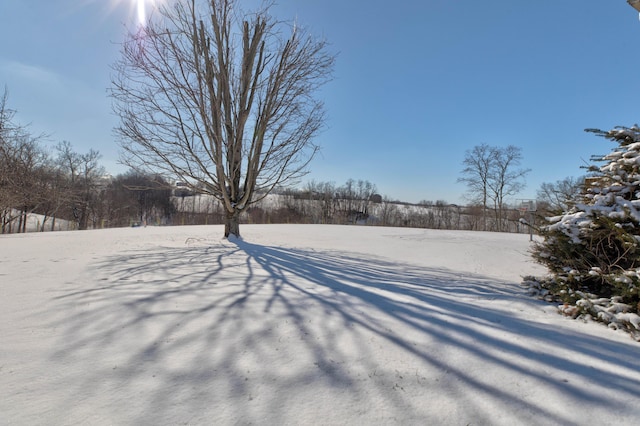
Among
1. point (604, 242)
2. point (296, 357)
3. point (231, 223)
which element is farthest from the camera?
point (231, 223)

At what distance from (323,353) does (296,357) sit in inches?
7.3

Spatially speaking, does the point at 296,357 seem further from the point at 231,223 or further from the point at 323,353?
the point at 231,223

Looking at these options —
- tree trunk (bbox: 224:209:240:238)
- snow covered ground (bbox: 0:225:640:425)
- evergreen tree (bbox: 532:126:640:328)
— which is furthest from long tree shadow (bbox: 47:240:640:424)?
tree trunk (bbox: 224:209:240:238)

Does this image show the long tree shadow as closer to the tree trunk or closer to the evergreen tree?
the evergreen tree

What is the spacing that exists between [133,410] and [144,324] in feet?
3.34

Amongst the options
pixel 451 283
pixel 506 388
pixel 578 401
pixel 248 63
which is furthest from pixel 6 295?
pixel 248 63

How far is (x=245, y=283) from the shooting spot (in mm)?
3453

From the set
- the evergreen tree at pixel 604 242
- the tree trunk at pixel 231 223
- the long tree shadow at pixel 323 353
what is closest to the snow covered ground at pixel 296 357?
the long tree shadow at pixel 323 353

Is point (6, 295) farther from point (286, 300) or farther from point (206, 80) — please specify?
point (206, 80)

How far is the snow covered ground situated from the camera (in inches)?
51.5

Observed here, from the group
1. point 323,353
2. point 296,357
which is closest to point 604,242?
point 323,353

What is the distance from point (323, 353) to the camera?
72.5 inches

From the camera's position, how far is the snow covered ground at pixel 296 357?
4.29 feet

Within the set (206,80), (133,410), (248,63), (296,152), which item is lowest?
(133,410)
